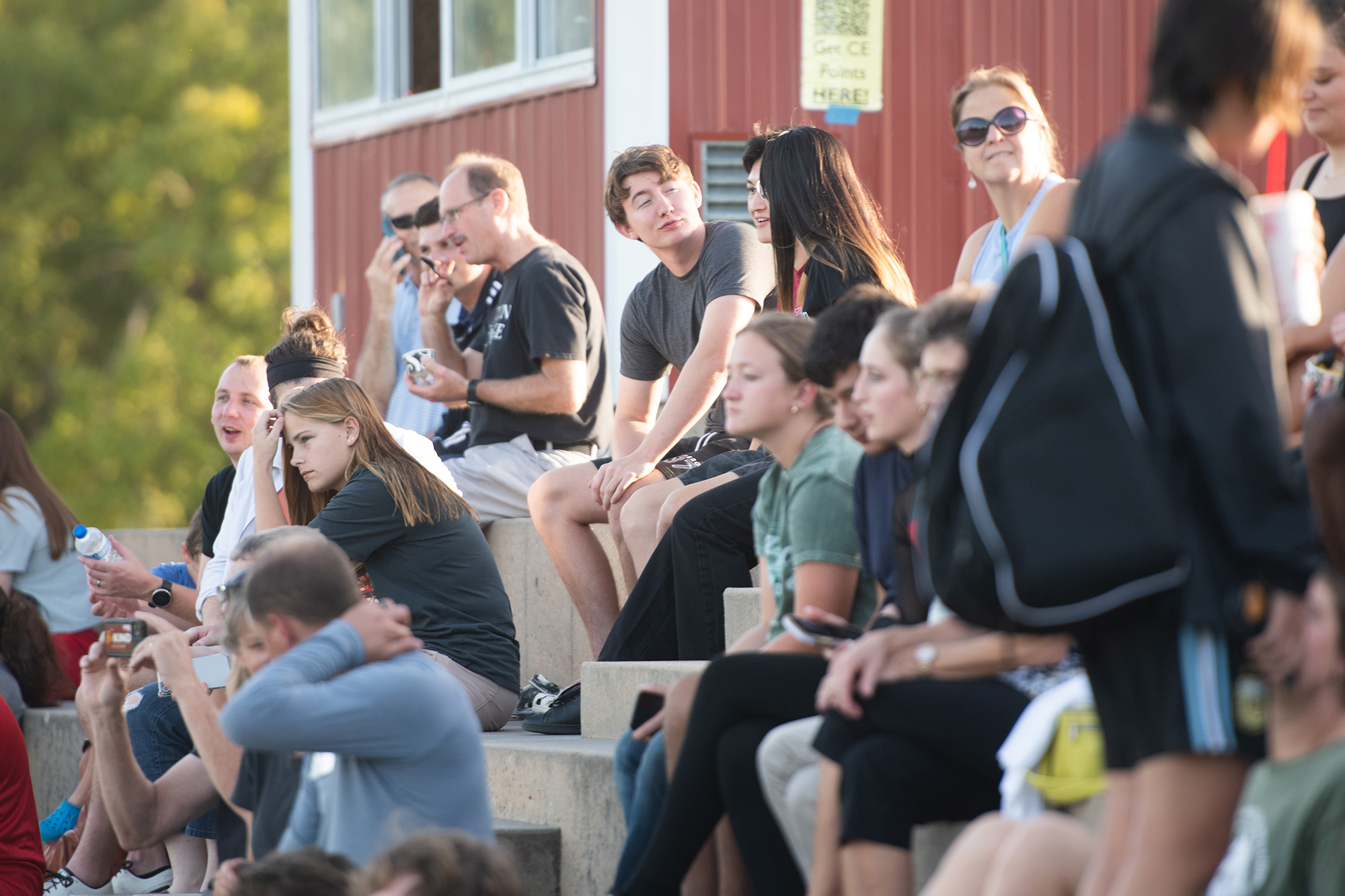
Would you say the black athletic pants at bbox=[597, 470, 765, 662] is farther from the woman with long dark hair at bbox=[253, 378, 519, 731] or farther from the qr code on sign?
the qr code on sign

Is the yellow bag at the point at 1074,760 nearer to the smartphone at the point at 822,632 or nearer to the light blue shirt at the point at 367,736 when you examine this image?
the smartphone at the point at 822,632

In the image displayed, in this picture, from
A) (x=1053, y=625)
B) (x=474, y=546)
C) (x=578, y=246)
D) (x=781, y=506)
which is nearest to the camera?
(x=1053, y=625)

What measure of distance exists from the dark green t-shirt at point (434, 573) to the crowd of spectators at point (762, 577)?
0.04ft

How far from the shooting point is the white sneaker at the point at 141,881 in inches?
203

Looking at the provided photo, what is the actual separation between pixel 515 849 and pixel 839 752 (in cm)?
159

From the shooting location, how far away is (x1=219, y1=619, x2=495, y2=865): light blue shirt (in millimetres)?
3025

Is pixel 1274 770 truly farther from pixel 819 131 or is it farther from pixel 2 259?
pixel 2 259

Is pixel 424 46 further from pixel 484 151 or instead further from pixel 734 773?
pixel 734 773

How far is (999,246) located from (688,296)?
3.87 feet

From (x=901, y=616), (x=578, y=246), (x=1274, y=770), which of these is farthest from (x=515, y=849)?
(x=578, y=246)

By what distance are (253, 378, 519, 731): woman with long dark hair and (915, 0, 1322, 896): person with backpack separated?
2948 millimetres

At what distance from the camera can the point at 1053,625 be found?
6.57 ft

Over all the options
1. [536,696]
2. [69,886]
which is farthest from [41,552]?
[536,696]

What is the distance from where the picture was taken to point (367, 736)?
9.98 ft
